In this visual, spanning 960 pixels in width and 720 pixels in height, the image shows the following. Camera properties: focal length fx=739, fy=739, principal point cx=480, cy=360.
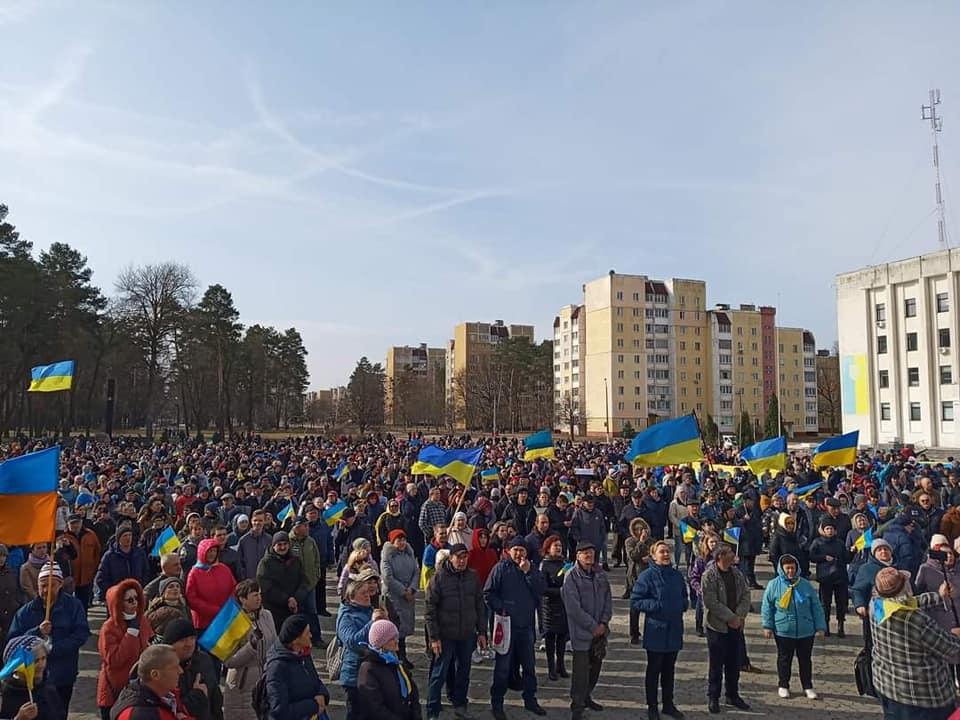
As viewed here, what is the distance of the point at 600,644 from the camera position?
7078 millimetres

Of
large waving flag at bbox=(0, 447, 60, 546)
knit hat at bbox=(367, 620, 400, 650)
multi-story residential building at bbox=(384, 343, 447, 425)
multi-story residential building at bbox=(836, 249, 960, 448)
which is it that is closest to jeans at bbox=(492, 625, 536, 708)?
knit hat at bbox=(367, 620, 400, 650)

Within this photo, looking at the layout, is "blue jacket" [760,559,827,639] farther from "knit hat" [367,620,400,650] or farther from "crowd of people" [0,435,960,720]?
"knit hat" [367,620,400,650]

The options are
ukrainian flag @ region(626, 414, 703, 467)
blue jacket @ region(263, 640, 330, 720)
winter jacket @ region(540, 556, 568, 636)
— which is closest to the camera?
blue jacket @ region(263, 640, 330, 720)

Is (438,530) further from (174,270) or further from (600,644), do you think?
(174,270)

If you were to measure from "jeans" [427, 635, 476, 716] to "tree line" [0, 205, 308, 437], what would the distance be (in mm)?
40573

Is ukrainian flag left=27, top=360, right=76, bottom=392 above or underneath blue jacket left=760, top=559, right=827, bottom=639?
above

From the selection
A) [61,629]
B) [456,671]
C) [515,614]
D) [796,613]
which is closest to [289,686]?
[61,629]

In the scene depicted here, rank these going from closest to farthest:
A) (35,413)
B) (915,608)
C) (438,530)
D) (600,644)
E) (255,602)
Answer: (915,608)
(255,602)
(600,644)
(438,530)
(35,413)

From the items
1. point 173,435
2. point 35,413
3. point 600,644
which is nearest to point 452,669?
point 600,644

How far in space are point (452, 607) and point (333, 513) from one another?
16.6ft

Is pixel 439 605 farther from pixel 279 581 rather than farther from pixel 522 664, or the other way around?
pixel 279 581

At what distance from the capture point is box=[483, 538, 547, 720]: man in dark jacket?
6.98 metres

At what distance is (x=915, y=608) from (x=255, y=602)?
4856 millimetres

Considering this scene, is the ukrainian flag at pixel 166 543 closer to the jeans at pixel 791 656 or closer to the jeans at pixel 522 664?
the jeans at pixel 522 664
